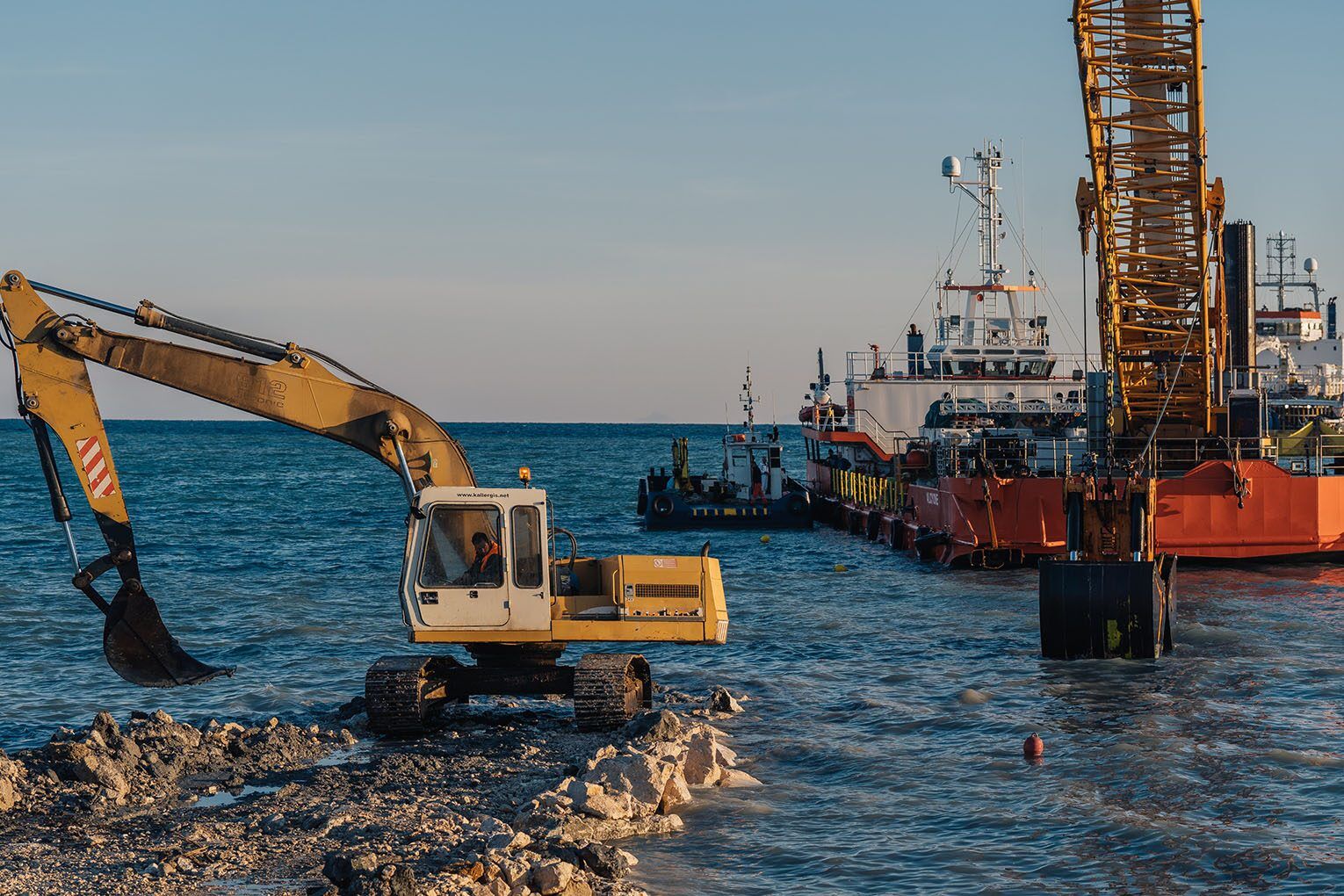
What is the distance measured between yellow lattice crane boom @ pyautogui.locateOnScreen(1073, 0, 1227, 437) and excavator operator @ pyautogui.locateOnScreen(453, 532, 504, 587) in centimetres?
2015

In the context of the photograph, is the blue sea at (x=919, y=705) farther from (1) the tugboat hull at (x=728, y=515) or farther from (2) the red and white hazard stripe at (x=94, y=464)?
(1) the tugboat hull at (x=728, y=515)

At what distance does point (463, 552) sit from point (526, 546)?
712 millimetres

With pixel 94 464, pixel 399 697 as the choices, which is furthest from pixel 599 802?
pixel 94 464

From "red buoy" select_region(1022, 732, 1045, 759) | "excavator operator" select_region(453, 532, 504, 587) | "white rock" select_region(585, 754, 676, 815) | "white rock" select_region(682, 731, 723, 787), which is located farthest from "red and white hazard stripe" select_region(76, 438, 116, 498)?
"red buoy" select_region(1022, 732, 1045, 759)

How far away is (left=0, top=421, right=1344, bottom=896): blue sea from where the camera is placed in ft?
39.3

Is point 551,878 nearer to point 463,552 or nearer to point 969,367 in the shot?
point 463,552

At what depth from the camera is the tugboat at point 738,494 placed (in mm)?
48219

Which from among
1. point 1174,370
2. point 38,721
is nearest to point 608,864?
point 38,721

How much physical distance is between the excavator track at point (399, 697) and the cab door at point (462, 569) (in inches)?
28.0

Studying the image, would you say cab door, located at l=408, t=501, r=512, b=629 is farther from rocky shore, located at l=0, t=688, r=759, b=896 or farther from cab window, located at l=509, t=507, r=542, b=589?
rocky shore, located at l=0, t=688, r=759, b=896

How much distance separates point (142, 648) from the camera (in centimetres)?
1472

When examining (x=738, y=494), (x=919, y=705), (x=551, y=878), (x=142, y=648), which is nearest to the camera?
(x=551, y=878)

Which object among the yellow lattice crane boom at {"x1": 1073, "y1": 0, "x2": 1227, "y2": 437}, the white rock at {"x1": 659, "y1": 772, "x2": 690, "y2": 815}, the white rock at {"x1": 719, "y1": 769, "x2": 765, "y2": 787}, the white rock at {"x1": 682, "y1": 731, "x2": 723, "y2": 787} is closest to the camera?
the white rock at {"x1": 659, "y1": 772, "x2": 690, "y2": 815}

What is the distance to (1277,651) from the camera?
72.0 feet
